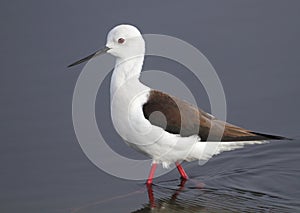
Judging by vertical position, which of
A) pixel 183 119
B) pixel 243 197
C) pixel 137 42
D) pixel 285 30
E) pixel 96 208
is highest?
pixel 285 30

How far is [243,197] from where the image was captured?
7.23 metres

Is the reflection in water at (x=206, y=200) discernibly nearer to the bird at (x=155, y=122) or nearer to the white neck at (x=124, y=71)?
the bird at (x=155, y=122)

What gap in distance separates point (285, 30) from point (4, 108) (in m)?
4.22

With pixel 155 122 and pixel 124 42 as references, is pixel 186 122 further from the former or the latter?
pixel 124 42

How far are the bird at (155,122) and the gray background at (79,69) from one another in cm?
56

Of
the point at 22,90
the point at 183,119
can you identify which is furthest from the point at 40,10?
the point at 183,119

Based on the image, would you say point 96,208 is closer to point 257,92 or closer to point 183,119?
point 183,119

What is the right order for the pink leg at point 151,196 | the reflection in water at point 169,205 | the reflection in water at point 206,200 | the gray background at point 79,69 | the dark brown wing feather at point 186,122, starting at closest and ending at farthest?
the reflection in water at point 206,200 → the reflection in water at point 169,205 → the pink leg at point 151,196 → the dark brown wing feather at point 186,122 → the gray background at point 79,69

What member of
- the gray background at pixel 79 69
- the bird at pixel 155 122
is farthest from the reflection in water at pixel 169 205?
the bird at pixel 155 122

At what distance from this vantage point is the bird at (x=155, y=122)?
24.1 ft

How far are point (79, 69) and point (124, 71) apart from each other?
7.87ft

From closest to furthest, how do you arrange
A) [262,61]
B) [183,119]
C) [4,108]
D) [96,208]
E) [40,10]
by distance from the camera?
[96,208] < [183,119] < [4,108] < [262,61] < [40,10]

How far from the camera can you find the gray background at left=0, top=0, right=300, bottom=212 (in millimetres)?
7699

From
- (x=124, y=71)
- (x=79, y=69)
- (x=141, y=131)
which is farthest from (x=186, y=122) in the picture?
(x=79, y=69)
